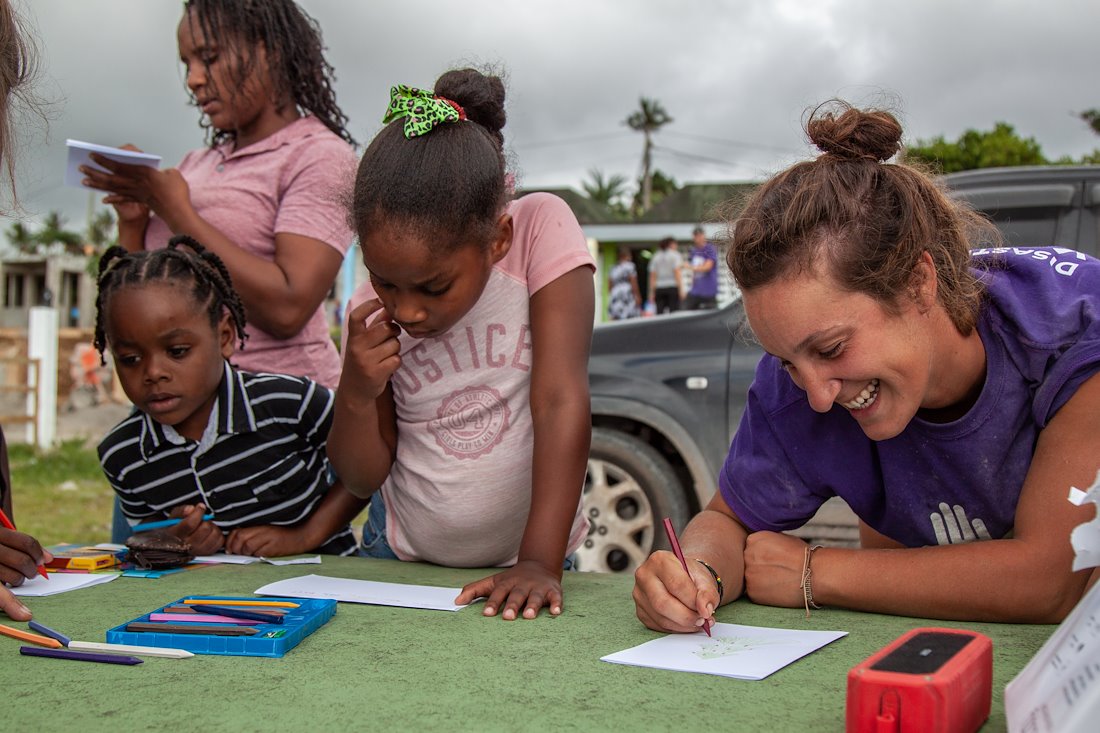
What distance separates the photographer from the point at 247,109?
8.14 feet

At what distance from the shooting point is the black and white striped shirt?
2.24 m

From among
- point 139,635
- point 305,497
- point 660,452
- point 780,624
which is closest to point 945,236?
point 780,624

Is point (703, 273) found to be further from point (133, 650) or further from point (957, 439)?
point (133, 650)

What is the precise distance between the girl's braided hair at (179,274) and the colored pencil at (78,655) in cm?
107

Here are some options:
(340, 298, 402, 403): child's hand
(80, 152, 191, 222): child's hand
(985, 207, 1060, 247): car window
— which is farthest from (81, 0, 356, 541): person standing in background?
(985, 207, 1060, 247): car window

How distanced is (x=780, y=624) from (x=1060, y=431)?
50 cm

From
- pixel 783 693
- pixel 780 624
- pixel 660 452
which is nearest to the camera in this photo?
pixel 783 693

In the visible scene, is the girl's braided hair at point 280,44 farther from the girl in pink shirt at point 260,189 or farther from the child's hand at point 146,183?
the child's hand at point 146,183

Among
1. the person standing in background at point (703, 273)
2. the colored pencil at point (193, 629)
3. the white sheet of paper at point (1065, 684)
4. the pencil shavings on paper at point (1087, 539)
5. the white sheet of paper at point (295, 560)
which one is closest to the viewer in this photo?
the white sheet of paper at point (1065, 684)

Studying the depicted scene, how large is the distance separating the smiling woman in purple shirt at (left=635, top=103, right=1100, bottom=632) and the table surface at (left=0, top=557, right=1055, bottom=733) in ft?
0.24

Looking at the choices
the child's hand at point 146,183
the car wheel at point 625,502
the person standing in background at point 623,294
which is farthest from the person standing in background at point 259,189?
the person standing in background at point 623,294

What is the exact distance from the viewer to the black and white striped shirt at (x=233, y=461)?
2.24 m

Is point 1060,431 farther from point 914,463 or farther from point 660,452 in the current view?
point 660,452

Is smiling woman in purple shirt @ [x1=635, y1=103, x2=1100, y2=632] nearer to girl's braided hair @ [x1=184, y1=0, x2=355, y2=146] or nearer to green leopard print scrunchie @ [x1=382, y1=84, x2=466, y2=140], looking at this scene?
green leopard print scrunchie @ [x1=382, y1=84, x2=466, y2=140]
